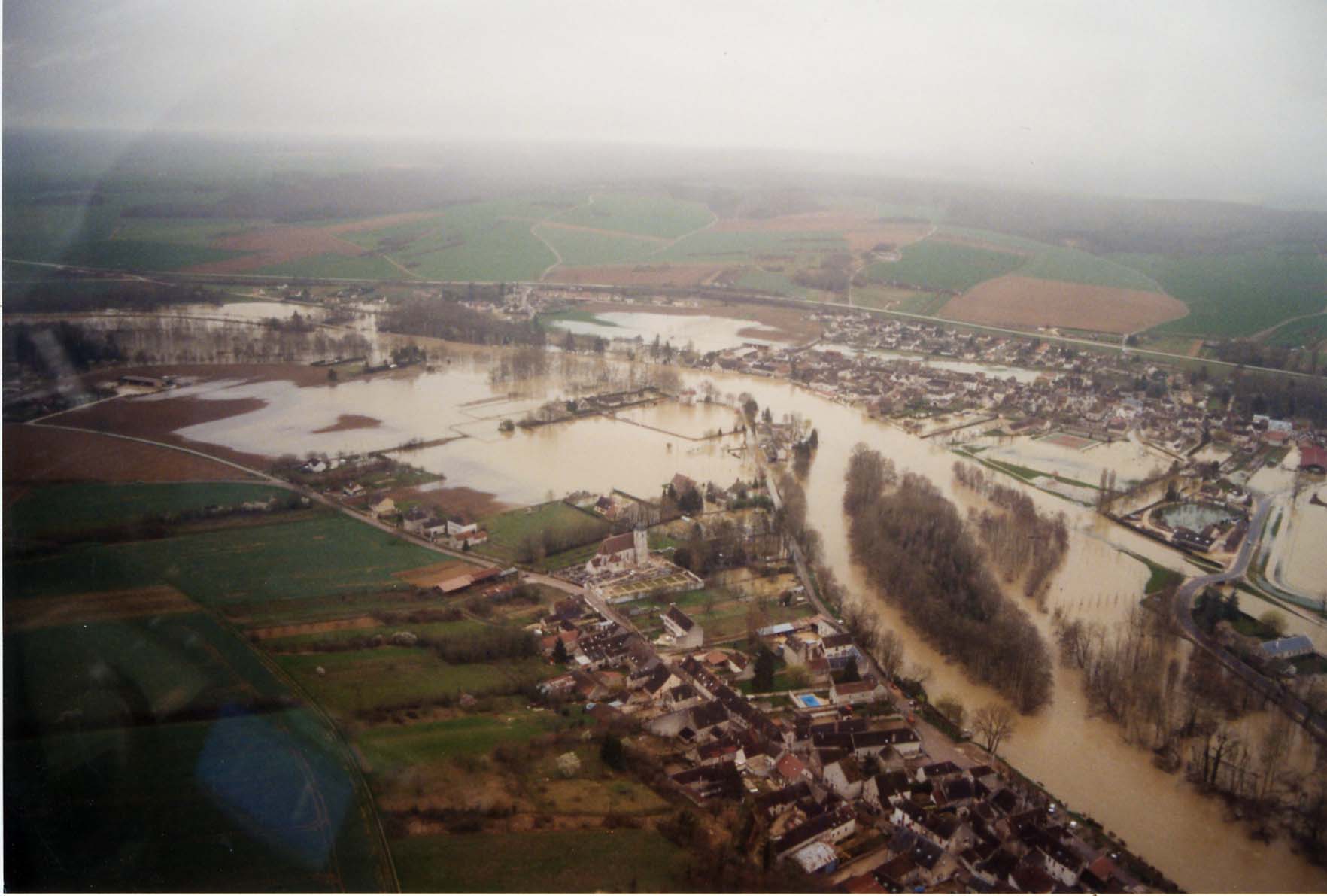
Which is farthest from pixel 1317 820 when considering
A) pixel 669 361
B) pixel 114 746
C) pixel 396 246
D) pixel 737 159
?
pixel 396 246

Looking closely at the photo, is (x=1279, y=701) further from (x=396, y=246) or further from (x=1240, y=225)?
(x=396, y=246)

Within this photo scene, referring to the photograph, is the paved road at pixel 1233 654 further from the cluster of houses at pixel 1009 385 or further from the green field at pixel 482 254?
the green field at pixel 482 254

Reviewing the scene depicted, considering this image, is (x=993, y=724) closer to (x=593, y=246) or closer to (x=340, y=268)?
(x=340, y=268)

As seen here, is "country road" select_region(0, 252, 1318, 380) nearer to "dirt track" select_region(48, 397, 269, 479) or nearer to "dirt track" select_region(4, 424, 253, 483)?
"dirt track" select_region(48, 397, 269, 479)

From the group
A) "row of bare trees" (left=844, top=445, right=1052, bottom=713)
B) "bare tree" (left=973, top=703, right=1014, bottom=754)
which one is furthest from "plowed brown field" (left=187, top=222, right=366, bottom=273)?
"bare tree" (left=973, top=703, right=1014, bottom=754)

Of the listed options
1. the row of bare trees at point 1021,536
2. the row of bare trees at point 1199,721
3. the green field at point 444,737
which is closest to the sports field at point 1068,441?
the row of bare trees at point 1021,536

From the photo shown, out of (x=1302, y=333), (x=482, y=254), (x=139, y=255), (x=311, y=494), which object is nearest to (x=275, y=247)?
(x=139, y=255)
